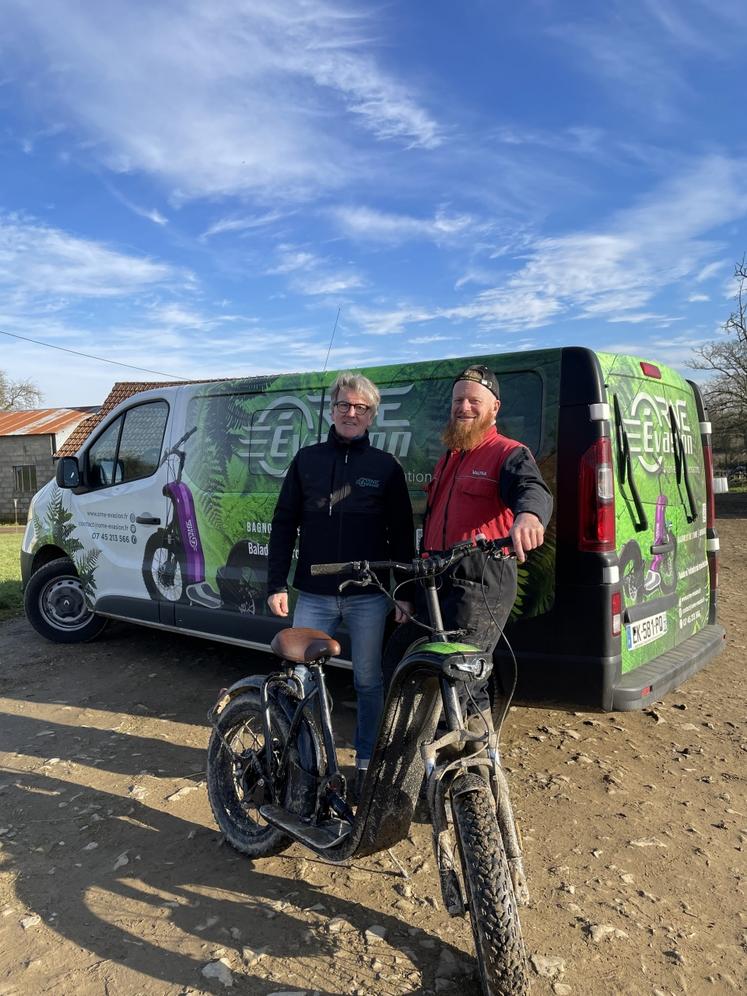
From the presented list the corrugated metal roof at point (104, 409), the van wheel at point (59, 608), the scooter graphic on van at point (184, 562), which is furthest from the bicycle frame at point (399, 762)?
the corrugated metal roof at point (104, 409)

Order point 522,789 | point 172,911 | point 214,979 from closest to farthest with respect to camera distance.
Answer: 1. point 214,979
2. point 172,911
3. point 522,789

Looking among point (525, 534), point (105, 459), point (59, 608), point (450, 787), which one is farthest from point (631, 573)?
point (59, 608)

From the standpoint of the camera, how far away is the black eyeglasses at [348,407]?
130 inches

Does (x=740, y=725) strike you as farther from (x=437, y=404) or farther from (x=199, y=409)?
(x=199, y=409)

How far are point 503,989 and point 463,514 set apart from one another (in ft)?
5.30

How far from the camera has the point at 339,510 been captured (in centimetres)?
341

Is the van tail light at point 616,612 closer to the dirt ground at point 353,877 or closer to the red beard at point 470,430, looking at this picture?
the dirt ground at point 353,877

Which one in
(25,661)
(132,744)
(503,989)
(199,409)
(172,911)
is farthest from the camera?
(25,661)

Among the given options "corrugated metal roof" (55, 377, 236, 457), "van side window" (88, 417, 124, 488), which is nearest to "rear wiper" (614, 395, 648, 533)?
"van side window" (88, 417, 124, 488)

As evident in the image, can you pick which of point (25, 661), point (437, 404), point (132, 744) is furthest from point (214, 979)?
point (25, 661)

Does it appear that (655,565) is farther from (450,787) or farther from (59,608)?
(59,608)

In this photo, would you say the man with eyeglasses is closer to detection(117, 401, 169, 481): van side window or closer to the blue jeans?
the blue jeans

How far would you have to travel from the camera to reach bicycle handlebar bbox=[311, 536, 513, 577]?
236cm

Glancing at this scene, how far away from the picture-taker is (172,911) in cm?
282
